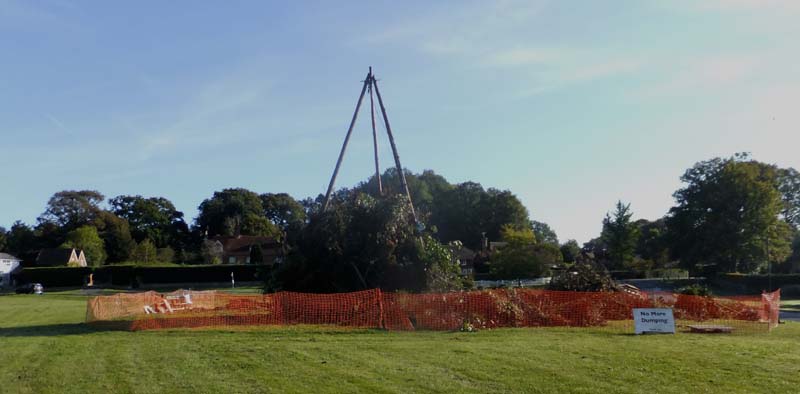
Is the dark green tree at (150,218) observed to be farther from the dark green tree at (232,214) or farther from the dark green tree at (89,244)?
the dark green tree at (89,244)

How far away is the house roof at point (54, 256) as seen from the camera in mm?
94794

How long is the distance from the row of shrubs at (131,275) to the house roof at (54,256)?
17.5 metres

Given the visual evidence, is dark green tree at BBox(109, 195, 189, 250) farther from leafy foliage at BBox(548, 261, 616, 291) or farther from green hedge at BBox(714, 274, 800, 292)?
leafy foliage at BBox(548, 261, 616, 291)

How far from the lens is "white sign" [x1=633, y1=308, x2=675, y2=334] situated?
754 inches

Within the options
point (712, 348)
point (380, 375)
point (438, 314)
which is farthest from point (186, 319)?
point (712, 348)

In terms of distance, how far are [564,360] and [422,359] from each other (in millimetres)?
2647

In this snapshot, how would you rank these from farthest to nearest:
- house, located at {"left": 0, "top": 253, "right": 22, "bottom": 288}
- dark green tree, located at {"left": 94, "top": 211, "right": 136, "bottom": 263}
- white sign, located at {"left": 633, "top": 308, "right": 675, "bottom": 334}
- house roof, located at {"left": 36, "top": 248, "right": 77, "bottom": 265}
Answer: dark green tree, located at {"left": 94, "top": 211, "right": 136, "bottom": 263} < house roof, located at {"left": 36, "top": 248, "right": 77, "bottom": 265} < house, located at {"left": 0, "top": 253, "right": 22, "bottom": 288} < white sign, located at {"left": 633, "top": 308, "right": 675, "bottom": 334}

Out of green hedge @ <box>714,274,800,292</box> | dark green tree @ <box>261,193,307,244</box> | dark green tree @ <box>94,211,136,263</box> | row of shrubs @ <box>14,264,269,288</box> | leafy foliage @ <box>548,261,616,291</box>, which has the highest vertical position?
dark green tree @ <box>261,193,307,244</box>

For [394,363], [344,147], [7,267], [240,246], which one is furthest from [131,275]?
[394,363]

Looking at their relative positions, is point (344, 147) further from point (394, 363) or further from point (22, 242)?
point (22, 242)

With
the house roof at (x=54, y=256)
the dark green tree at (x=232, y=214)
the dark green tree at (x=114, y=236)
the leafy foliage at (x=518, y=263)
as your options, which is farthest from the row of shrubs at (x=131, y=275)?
the dark green tree at (x=232, y=214)

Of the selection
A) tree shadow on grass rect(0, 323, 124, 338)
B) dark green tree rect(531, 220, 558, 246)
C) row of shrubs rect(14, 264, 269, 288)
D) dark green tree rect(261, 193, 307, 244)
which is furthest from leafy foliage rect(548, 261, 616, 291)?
dark green tree rect(261, 193, 307, 244)

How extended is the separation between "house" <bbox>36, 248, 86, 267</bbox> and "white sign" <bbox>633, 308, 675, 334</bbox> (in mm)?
88117

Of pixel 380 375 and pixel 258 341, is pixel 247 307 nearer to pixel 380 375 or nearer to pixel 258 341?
pixel 258 341
